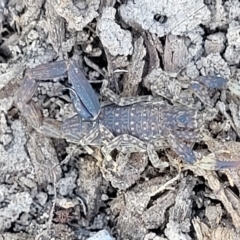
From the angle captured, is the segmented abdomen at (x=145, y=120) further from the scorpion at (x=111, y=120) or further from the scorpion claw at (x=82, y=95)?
the scorpion claw at (x=82, y=95)

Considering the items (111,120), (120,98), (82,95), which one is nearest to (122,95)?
(120,98)

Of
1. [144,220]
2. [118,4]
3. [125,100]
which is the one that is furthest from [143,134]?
[118,4]

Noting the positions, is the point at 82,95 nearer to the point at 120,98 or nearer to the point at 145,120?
the point at 120,98

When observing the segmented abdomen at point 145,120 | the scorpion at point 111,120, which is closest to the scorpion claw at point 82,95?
the scorpion at point 111,120

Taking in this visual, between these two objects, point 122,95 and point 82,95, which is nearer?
point 82,95

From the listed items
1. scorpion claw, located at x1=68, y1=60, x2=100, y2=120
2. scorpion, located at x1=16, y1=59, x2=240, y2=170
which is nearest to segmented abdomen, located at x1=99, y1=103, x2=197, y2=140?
scorpion, located at x1=16, y1=59, x2=240, y2=170

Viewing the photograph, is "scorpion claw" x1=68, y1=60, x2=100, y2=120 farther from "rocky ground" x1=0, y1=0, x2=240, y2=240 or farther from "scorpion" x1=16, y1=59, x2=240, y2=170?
"rocky ground" x1=0, y1=0, x2=240, y2=240

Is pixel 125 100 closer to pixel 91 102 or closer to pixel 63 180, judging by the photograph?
pixel 91 102

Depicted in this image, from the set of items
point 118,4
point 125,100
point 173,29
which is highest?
point 118,4
